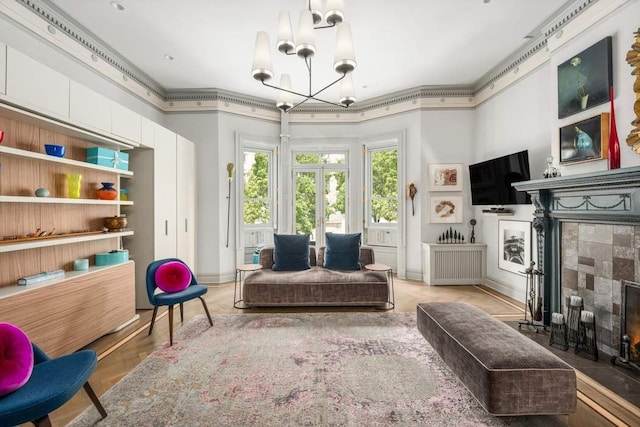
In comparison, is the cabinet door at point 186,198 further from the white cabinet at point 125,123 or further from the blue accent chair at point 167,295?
the blue accent chair at point 167,295

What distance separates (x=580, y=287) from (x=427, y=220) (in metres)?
2.65

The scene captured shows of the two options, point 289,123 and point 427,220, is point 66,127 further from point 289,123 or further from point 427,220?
point 427,220

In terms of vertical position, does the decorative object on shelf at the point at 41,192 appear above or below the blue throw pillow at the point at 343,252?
above

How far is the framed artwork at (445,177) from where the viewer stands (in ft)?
A: 18.0

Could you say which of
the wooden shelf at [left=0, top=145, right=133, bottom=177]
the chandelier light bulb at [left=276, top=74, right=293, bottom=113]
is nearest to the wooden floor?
the wooden shelf at [left=0, top=145, right=133, bottom=177]

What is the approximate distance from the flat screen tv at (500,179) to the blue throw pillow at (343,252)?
2148 mm

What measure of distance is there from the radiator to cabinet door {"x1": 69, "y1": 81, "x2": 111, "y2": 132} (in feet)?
16.3

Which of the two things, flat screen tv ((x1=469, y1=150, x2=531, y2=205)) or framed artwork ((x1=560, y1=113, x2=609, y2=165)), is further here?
flat screen tv ((x1=469, y1=150, x2=531, y2=205))

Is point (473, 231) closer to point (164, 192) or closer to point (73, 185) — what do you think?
point (164, 192)

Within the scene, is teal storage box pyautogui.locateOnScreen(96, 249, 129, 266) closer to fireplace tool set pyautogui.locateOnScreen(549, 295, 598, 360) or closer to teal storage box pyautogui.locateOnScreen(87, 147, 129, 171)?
teal storage box pyautogui.locateOnScreen(87, 147, 129, 171)

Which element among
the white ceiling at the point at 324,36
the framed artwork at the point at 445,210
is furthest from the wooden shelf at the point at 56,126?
the framed artwork at the point at 445,210

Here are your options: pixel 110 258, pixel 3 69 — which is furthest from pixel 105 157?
pixel 3 69

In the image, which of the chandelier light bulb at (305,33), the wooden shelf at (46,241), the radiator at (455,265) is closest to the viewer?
the wooden shelf at (46,241)

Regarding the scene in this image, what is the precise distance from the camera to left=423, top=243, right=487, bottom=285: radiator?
5.30 m
